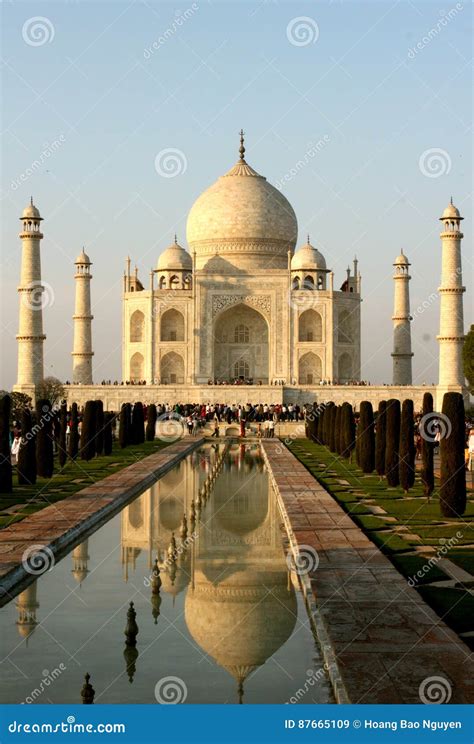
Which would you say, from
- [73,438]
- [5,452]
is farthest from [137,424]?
[5,452]

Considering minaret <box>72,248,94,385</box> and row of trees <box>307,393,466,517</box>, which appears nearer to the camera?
row of trees <box>307,393,466,517</box>

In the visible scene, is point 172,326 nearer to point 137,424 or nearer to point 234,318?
point 234,318

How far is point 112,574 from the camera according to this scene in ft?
25.7

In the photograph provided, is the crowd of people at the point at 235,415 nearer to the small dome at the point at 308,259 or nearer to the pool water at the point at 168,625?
the small dome at the point at 308,259

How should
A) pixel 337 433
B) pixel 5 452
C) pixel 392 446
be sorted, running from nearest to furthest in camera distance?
pixel 5 452 < pixel 392 446 < pixel 337 433

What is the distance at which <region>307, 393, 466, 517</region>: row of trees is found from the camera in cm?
1041

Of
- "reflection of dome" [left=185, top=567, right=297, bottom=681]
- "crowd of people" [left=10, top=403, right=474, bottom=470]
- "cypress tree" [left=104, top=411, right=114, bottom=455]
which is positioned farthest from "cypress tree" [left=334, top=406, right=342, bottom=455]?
"reflection of dome" [left=185, top=567, right=297, bottom=681]

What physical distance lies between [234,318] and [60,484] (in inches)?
993

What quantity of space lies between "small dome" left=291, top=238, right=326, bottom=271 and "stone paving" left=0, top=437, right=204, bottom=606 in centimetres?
2386

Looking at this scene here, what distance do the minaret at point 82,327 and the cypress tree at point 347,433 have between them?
1810 centimetres

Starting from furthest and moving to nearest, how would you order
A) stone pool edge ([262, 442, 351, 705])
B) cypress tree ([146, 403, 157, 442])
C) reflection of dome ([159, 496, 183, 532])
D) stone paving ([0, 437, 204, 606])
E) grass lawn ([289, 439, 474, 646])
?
cypress tree ([146, 403, 157, 442]) < reflection of dome ([159, 496, 183, 532]) < stone paving ([0, 437, 204, 606]) < grass lawn ([289, 439, 474, 646]) < stone pool edge ([262, 442, 351, 705])

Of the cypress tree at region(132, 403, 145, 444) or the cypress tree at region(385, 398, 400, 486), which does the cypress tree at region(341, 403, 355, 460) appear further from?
the cypress tree at region(132, 403, 145, 444)

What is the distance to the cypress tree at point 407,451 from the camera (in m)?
12.9

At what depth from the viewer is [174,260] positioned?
39781 millimetres
